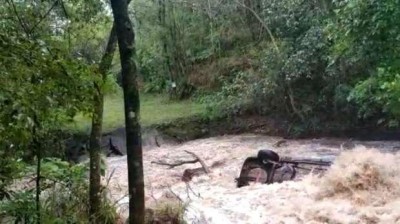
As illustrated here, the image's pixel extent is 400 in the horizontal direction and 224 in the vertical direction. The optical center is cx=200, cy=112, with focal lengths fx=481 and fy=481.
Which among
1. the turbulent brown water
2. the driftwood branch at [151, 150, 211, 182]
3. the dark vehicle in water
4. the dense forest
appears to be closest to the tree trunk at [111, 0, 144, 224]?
the dense forest

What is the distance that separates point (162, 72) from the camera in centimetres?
2116

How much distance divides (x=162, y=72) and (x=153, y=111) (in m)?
3.61

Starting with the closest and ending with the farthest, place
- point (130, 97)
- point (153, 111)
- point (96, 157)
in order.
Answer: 1. point (130, 97)
2. point (96, 157)
3. point (153, 111)

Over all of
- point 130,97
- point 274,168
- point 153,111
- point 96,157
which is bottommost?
point 274,168

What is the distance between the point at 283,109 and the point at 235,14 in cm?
398

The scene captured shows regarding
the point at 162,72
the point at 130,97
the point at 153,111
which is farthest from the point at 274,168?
the point at 162,72

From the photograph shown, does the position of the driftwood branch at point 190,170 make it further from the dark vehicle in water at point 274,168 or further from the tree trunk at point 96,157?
the tree trunk at point 96,157

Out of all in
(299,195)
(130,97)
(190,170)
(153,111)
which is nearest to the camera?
(130,97)

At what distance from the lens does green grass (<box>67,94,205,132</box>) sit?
15.4 metres

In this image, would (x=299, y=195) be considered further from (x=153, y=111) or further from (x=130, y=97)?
(x=153, y=111)

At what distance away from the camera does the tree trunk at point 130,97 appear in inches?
162

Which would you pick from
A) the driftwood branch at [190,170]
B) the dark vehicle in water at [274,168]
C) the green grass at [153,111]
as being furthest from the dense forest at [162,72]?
the driftwood branch at [190,170]

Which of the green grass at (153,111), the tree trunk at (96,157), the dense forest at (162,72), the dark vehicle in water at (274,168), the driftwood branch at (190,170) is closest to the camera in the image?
the dense forest at (162,72)

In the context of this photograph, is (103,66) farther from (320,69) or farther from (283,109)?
(283,109)
